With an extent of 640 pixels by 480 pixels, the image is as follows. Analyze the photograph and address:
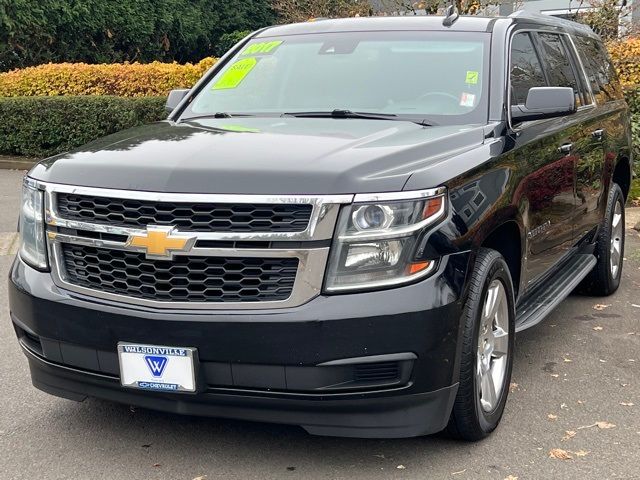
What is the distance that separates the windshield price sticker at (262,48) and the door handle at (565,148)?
5.68 ft

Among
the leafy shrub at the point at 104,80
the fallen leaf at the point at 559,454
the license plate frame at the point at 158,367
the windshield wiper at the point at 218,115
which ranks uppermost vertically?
the windshield wiper at the point at 218,115

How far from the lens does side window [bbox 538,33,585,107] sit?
5375mm

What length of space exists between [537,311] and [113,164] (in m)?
2.34

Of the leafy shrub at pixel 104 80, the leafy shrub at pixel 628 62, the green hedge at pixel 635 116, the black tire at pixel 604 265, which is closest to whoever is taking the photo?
the black tire at pixel 604 265

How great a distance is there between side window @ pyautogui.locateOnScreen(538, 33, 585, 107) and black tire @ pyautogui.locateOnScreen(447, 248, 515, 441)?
76.5 inches

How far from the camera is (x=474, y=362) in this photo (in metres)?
3.54

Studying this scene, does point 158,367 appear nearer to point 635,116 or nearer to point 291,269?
point 291,269

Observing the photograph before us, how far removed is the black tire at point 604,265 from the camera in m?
6.17

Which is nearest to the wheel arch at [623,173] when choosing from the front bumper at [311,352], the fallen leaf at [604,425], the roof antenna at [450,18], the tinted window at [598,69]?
the tinted window at [598,69]

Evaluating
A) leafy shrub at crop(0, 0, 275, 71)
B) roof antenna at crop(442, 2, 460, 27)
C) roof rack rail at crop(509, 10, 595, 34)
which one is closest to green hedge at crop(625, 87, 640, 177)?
roof rack rail at crop(509, 10, 595, 34)

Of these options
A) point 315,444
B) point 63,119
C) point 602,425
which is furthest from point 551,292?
point 63,119

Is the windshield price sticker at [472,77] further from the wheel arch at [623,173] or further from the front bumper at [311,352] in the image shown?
the wheel arch at [623,173]

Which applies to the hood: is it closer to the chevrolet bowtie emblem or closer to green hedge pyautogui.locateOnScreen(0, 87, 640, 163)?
the chevrolet bowtie emblem

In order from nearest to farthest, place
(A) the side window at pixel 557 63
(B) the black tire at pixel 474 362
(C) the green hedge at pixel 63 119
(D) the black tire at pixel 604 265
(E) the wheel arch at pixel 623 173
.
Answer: (B) the black tire at pixel 474 362 → (A) the side window at pixel 557 63 → (D) the black tire at pixel 604 265 → (E) the wheel arch at pixel 623 173 → (C) the green hedge at pixel 63 119
